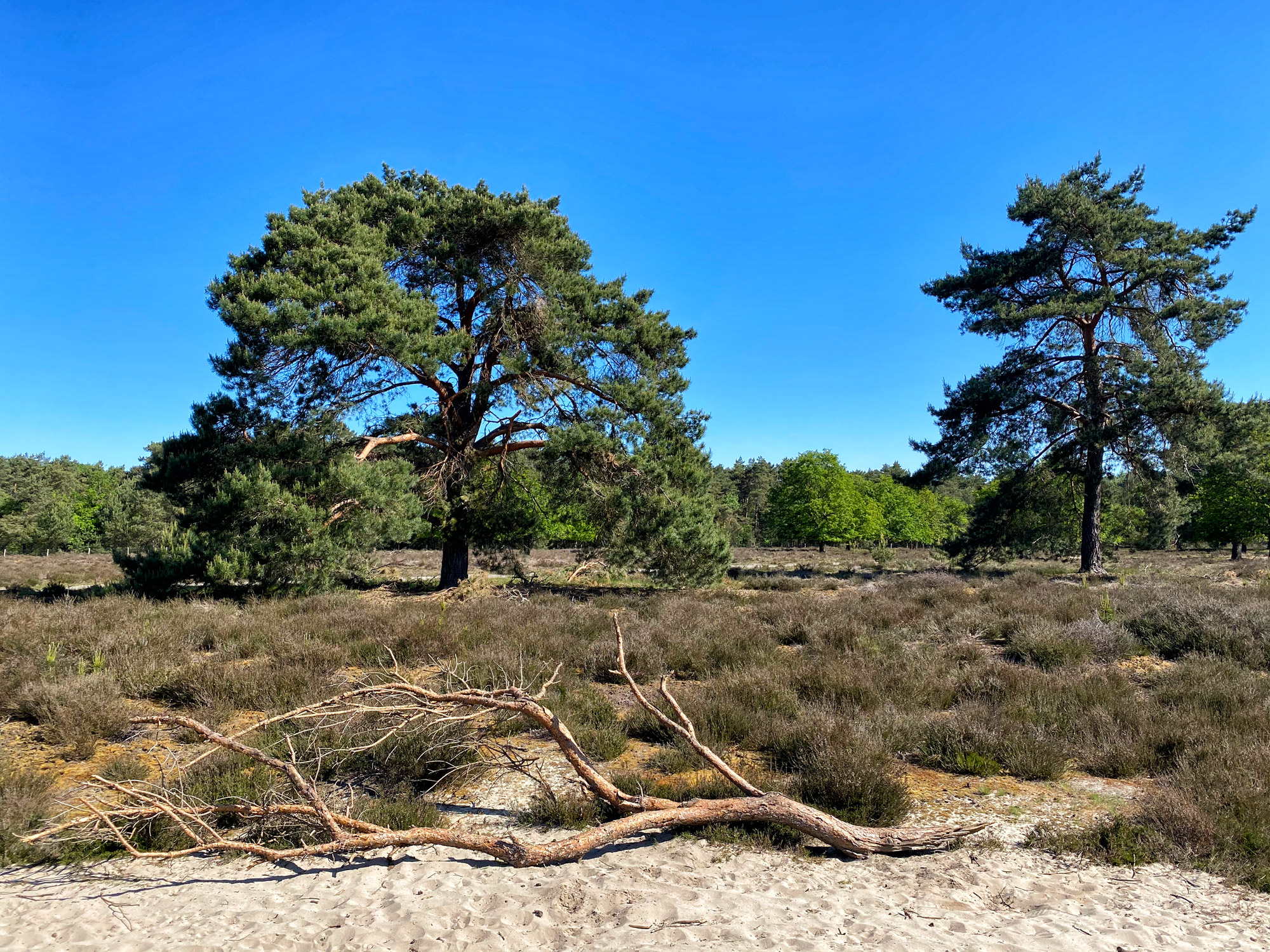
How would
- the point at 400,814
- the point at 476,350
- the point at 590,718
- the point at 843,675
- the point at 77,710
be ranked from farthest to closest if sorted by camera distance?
the point at 476,350 → the point at 843,675 → the point at 590,718 → the point at 77,710 → the point at 400,814

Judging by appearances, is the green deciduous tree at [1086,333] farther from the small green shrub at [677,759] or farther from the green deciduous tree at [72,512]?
the green deciduous tree at [72,512]

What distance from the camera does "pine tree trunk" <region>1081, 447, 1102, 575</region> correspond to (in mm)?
19250

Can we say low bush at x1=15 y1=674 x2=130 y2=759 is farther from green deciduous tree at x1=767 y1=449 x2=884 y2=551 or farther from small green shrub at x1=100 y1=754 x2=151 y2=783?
green deciduous tree at x1=767 y1=449 x2=884 y2=551

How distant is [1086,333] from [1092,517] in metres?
5.99

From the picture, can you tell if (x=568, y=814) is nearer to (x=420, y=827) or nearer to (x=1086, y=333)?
(x=420, y=827)

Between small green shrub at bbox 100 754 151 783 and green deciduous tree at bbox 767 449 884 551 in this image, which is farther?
green deciduous tree at bbox 767 449 884 551

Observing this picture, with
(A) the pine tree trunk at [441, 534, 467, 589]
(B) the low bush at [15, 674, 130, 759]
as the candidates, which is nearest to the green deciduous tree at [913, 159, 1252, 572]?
(A) the pine tree trunk at [441, 534, 467, 589]

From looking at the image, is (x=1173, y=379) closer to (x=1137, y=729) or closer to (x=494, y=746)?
(x=1137, y=729)

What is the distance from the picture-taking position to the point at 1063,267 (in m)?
19.9

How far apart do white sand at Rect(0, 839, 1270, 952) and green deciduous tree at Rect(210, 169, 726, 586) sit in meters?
10.1

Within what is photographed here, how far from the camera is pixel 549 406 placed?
15219 mm

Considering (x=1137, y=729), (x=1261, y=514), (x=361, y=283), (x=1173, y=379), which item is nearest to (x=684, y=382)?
(x=361, y=283)

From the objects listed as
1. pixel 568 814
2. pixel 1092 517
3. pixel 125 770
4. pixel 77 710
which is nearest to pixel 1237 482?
pixel 1092 517

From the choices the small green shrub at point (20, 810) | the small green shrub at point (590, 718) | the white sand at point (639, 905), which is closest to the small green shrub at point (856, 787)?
the white sand at point (639, 905)
